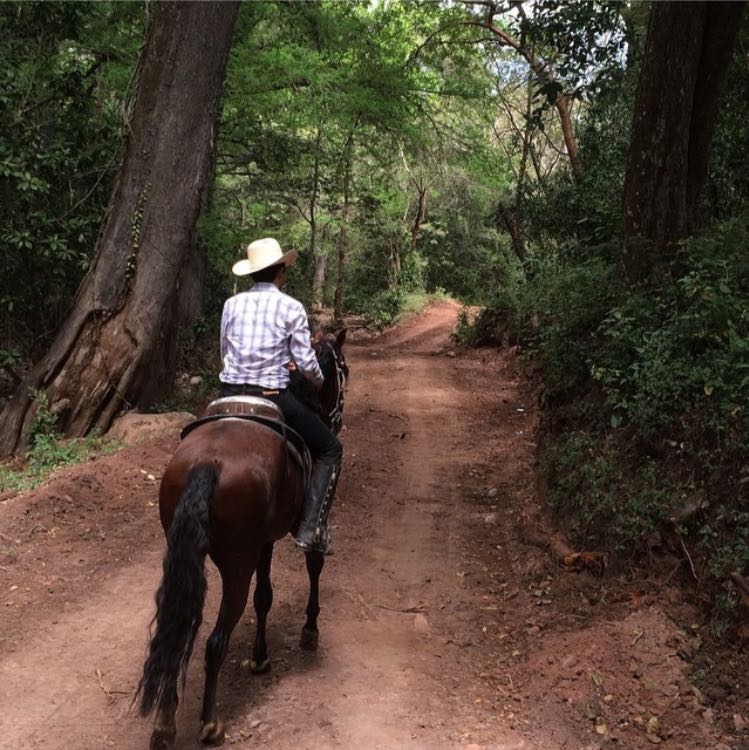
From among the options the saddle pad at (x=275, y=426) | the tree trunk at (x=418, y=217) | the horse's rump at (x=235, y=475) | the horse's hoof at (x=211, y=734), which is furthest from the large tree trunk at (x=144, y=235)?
the tree trunk at (x=418, y=217)

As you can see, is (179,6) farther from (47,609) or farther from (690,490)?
(690,490)

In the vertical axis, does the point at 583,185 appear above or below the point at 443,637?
above

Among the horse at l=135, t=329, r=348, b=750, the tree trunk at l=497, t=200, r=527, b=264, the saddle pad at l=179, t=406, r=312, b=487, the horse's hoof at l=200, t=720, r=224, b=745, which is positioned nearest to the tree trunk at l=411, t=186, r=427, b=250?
the tree trunk at l=497, t=200, r=527, b=264

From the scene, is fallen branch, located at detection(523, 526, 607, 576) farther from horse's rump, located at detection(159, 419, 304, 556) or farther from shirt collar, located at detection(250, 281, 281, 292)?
shirt collar, located at detection(250, 281, 281, 292)

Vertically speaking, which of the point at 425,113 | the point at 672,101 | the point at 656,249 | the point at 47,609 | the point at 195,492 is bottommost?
the point at 47,609

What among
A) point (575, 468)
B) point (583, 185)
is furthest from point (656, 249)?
point (583, 185)

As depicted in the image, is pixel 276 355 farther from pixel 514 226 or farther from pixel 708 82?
pixel 514 226

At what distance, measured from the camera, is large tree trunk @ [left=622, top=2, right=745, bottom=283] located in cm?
727

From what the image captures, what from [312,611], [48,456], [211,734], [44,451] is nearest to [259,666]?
[312,611]

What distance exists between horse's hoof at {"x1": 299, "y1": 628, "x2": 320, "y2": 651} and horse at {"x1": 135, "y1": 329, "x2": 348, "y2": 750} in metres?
0.39

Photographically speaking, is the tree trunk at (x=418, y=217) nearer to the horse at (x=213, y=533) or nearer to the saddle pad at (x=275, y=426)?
the saddle pad at (x=275, y=426)

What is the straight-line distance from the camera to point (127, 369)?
30.6 ft

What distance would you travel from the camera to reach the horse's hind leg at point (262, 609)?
4.54m

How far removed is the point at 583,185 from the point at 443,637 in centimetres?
1147
